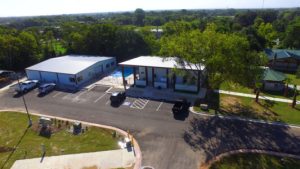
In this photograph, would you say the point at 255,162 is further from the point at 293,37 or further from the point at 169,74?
the point at 293,37

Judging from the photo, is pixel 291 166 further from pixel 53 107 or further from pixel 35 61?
pixel 35 61

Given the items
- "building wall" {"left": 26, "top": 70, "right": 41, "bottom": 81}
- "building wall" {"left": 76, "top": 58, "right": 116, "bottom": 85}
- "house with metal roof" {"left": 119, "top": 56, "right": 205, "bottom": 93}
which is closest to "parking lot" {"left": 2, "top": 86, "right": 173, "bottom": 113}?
"building wall" {"left": 76, "top": 58, "right": 116, "bottom": 85}

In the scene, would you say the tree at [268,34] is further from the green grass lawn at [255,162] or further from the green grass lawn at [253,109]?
the green grass lawn at [255,162]

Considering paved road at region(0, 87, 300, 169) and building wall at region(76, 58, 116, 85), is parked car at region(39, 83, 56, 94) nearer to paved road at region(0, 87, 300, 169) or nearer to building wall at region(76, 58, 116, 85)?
paved road at region(0, 87, 300, 169)

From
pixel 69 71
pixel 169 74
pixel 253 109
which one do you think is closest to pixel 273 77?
pixel 253 109

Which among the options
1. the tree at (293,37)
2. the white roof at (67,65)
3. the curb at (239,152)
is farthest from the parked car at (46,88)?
the tree at (293,37)

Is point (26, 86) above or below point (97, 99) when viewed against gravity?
above

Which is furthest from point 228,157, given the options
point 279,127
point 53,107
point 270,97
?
point 53,107
